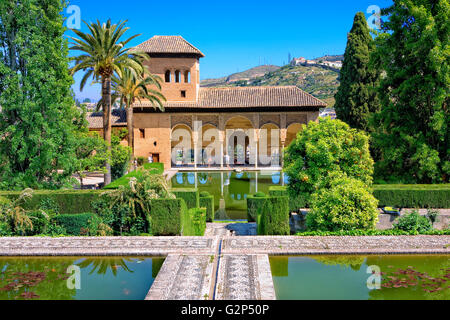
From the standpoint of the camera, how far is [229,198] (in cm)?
1948

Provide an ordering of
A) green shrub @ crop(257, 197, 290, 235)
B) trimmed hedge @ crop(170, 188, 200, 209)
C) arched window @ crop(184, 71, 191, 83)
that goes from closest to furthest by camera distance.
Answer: green shrub @ crop(257, 197, 290, 235) < trimmed hedge @ crop(170, 188, 200, 209) < arched window @ crop(184, 71, 191, 83)

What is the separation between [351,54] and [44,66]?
18136mm

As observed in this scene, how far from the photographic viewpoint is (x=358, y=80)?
25.2 m

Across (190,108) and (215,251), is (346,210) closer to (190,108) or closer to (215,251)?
(215,251)

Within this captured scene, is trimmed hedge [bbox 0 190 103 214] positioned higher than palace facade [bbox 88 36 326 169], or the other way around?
palace facade [bbox 88 36 326 169]

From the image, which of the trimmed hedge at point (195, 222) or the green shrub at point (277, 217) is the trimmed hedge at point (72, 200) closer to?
the trimmed hedge at point (195, 222)

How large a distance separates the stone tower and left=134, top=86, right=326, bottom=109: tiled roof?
0.81 meters

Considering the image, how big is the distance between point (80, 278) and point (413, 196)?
10.7 meters

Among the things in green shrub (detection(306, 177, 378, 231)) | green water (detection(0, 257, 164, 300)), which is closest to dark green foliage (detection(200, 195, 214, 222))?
green shrub (detection(306, 177, 378, 231))

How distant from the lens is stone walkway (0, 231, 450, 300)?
7.04 m

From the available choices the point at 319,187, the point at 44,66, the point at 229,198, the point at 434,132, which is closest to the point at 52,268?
the point at 319,187

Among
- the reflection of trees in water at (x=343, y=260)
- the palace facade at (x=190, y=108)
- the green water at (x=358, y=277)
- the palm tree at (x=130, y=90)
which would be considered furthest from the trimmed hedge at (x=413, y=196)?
the palace facade at (x=190, y=108)

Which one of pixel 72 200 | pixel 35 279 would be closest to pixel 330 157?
pixel 72 200

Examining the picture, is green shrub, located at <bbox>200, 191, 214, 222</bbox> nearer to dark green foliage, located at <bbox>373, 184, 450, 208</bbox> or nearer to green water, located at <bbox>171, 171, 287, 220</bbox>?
green water, located at <bbox>171, 171, 287, 220</bbox>
